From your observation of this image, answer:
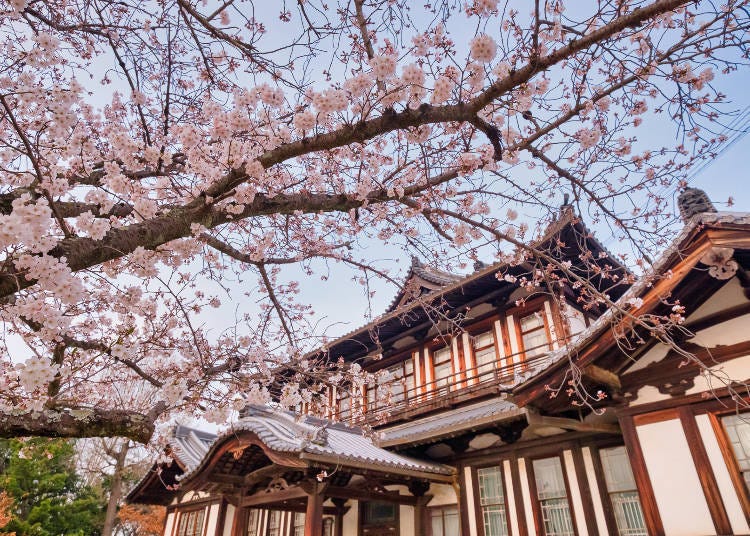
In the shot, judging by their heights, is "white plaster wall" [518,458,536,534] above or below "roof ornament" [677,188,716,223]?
below

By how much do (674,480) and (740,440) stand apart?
0.82 meters

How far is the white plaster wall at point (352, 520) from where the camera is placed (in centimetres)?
919

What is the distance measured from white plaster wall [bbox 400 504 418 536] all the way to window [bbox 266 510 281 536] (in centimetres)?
385

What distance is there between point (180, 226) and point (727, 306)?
6.06 meters

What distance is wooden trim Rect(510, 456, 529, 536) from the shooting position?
276 inches

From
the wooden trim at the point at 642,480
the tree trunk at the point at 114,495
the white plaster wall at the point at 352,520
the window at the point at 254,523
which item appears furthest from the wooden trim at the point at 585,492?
the tree trunk at the point at 114,495

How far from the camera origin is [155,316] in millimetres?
5402

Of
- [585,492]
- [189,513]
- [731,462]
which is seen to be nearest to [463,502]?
[585,492]

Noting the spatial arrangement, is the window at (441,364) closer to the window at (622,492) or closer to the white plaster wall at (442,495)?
the white plaster wall at (442,495)

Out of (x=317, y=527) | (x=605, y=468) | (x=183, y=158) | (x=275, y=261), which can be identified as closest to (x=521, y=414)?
(x=605, y=468)

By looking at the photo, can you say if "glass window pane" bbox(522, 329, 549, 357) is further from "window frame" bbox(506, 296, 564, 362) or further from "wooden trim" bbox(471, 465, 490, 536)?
"wooden trim" bbox(471, 465, 490, 536)

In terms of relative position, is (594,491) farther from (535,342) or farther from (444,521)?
(535,342)

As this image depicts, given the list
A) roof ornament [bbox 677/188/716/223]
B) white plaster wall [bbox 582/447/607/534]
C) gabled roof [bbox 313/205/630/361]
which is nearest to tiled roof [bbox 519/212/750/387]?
roof ornament [bbox 677/188/716/223]

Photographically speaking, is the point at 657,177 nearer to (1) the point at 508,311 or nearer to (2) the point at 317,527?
(1) the point at 508,311
